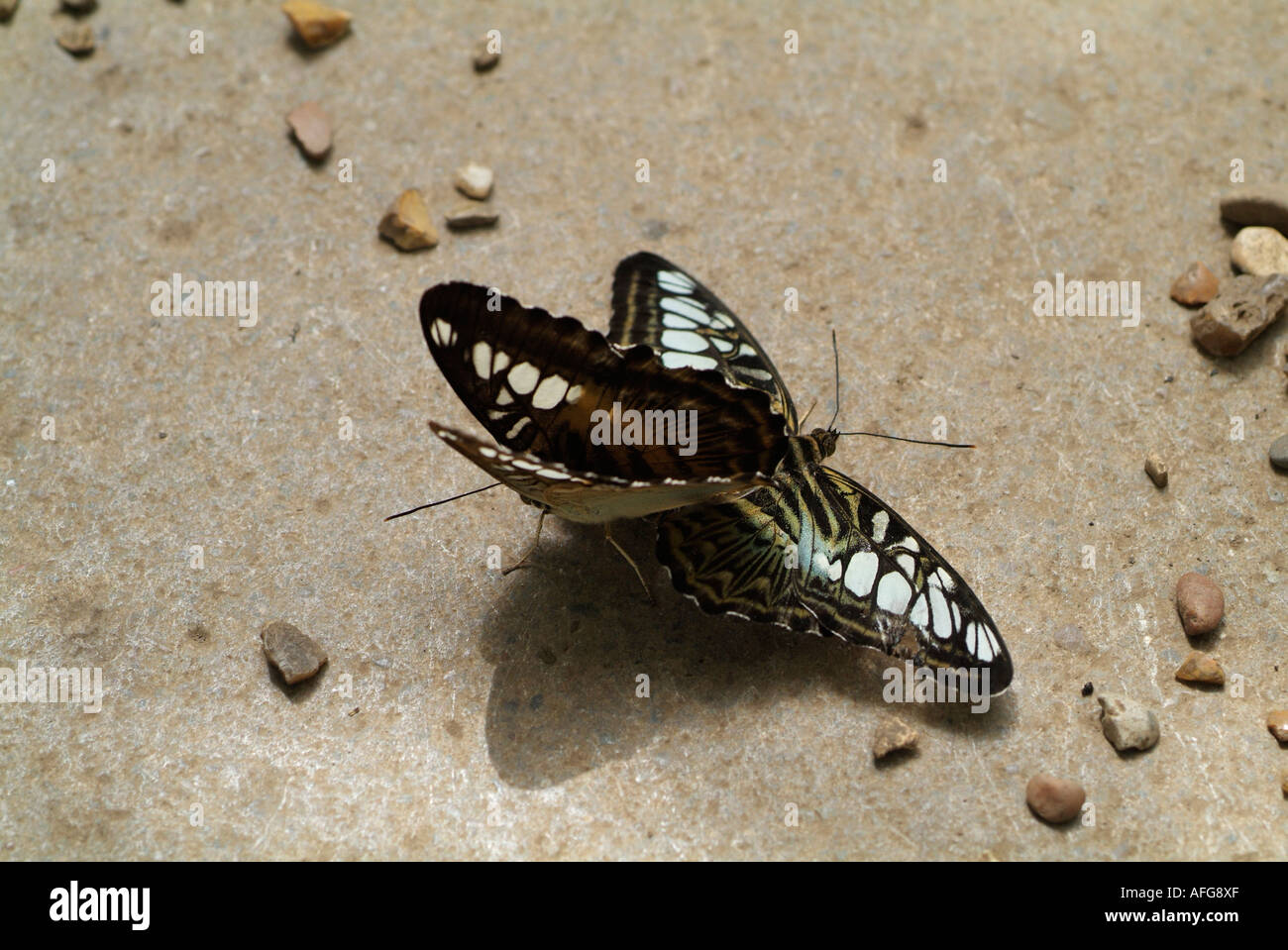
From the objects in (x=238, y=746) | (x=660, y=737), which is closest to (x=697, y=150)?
(x=660, y=737)

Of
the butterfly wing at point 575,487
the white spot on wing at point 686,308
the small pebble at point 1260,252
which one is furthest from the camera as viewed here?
the small pebble at point 1260,252

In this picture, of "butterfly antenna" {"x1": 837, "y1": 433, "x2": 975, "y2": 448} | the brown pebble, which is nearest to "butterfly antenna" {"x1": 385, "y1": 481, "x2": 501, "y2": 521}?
"butterfly antenna" {"x1": 837, "y1": 433, "x2": 975, "y2": 448}

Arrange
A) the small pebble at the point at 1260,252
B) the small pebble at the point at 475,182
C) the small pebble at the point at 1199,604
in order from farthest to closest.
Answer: the small pebble at the point at 475,182, the small pebble at the point at 1260,252, the small pebble at the point at 1199,604

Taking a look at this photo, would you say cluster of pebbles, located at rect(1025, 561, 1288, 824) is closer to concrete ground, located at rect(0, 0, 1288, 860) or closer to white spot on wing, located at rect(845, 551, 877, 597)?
concrete ground, located at rect(0, 0, 1288, 860)

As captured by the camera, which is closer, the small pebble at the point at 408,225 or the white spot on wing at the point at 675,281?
the white spot on wing at the point at 675,281

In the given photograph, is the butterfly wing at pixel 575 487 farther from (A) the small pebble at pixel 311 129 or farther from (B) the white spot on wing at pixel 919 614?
(A) the small pebble at pixel 311 129

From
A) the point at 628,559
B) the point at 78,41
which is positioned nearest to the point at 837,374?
the point at 628,559

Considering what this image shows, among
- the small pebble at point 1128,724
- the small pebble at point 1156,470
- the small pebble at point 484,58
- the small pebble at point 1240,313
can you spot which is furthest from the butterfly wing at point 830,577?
the small pebble at point 484,58
